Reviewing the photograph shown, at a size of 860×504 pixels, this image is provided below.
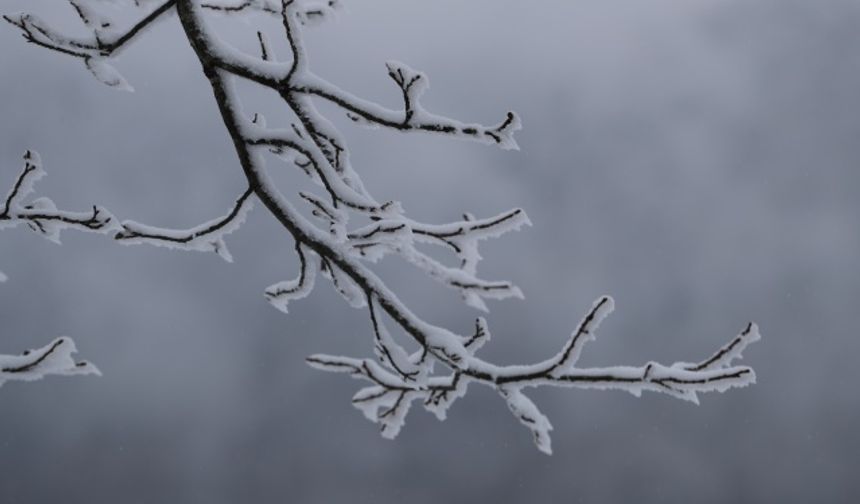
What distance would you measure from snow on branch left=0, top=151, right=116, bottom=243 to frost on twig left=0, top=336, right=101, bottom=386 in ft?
2.91

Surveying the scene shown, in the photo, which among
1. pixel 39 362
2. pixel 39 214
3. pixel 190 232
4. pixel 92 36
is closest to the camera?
pixel 39 362

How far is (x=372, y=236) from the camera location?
2.72 m

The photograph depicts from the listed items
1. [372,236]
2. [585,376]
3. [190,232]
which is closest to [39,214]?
[190,232]

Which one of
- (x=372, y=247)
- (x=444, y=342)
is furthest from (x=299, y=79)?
(x=444, y=342)

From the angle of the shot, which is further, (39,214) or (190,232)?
(39,214)

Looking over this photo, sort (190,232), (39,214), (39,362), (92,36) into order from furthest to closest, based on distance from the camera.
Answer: (39,214)
(190,232)
(92,36)
(39,362)

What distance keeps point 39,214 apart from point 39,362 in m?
1.27

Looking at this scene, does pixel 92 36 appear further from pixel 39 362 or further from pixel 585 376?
pixel 585 376

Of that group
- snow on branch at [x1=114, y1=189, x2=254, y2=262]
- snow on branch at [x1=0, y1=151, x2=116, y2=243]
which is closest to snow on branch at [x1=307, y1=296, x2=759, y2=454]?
snow on branch at [x1=114, y1=189, x2=254, y2=262]

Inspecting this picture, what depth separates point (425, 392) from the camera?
2869mm

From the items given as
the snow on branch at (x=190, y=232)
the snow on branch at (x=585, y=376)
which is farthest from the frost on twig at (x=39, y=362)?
the snow on branch at (x=585, y=376)

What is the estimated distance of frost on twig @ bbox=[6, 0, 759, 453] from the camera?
7.77ft

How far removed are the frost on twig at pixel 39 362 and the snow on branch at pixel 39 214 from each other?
888 mm

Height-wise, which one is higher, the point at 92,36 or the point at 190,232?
the point at 92,36
